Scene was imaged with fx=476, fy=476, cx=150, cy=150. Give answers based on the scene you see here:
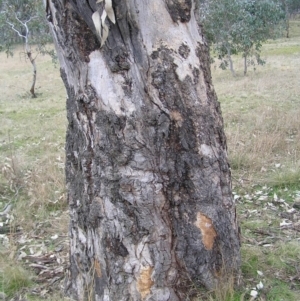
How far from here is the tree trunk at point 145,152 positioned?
2.30 metres

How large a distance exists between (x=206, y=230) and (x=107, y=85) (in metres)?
0.93

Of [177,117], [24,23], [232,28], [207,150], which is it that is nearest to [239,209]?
[207,150]

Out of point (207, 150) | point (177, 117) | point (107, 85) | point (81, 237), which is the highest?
point (107, 85)

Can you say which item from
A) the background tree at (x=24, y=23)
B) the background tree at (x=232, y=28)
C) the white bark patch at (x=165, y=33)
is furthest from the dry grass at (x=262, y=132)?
the background tree at (x=24, y=23)

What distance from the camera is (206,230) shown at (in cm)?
254

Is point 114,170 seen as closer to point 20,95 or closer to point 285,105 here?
point 285,105

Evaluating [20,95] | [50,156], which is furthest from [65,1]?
[20,95]

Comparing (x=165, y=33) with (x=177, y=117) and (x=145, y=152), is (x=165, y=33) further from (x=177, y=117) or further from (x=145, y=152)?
(x=145, y=152)

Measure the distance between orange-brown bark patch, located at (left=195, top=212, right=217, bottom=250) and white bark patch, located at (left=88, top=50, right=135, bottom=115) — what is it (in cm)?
69

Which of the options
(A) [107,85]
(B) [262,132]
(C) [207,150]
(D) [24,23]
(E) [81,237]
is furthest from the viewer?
(D) [24,23]

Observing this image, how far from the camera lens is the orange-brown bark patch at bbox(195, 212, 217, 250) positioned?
99.2 inches

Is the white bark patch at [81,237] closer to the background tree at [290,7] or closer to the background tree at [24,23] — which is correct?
the background tree at [24,23]

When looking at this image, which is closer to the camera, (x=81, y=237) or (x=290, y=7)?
(x=81, y=237)

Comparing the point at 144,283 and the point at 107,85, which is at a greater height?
the point at 107,85
